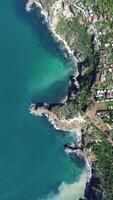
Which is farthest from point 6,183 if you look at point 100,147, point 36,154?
point 100,147

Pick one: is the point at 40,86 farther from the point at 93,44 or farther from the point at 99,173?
the point at 99,173

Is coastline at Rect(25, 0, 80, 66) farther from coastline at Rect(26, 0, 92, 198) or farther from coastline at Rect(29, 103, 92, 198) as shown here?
coastline at Rect(29, 103, 92, 198)

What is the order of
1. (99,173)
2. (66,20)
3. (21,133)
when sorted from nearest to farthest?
(99,173) < (21,133) < (66,20)

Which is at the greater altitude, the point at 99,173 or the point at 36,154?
the point at 36,154

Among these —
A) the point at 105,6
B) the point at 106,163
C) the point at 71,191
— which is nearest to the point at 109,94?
the point at 106,163

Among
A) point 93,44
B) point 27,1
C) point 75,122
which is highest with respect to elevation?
point 27,1
